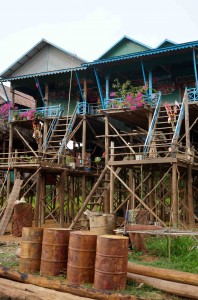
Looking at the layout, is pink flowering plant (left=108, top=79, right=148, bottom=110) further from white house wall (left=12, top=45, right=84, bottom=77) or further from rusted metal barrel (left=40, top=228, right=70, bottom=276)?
rusted metal barrel (left=40, top=228, right=70, bottom=276)

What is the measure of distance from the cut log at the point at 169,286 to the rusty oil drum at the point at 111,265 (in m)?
0.49

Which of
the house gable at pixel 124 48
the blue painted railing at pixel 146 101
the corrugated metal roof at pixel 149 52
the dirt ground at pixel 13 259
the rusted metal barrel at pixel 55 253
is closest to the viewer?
the dirt ground at pixel 13 259

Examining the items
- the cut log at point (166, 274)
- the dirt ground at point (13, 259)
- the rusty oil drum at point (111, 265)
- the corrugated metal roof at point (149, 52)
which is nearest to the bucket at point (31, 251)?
the dirt ground at point (13, 259)

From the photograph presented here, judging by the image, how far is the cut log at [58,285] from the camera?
22.1 feet

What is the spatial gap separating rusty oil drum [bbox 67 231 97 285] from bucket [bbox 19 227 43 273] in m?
1.16

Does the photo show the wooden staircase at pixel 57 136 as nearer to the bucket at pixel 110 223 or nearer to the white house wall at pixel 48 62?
the white house wall at pixel 48 62

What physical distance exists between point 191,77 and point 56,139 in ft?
27.3

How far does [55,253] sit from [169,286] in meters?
2.53

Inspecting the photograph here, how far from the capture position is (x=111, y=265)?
283 inches

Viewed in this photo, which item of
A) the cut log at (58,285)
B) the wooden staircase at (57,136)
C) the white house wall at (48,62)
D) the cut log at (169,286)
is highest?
the white house wall at (48,62)

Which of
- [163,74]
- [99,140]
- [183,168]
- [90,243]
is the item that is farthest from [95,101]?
[90,243]

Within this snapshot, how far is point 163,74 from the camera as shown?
20266 mm

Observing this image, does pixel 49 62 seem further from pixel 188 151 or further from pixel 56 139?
pixel 188 151

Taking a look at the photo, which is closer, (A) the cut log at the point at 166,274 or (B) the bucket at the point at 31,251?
(A) the cut log at the point at 166,274
